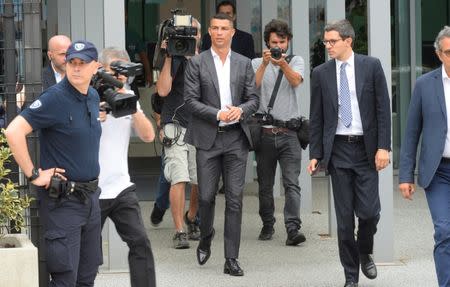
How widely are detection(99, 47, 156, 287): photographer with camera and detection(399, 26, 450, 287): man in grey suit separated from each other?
176cm

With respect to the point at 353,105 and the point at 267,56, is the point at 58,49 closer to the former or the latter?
the point at 353,105

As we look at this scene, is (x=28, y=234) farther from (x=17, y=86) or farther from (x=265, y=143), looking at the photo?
(x=265, y=143)

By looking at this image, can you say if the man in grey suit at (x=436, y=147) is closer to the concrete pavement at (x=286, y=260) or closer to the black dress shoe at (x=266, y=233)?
the concrete pavement at (x=286, y=260)

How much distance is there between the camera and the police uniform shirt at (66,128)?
6934 millimetres

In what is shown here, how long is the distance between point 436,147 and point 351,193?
115 centimetres

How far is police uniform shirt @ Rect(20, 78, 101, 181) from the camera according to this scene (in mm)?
6934

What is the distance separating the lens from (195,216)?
11.5 meters

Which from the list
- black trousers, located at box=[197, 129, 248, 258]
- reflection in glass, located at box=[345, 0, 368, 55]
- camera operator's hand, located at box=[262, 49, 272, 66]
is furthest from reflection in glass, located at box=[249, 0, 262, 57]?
black trousers, located at box=[197, 129, 248, 258]

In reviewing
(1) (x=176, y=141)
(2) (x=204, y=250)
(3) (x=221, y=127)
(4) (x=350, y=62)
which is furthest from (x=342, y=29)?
(1) (x=176, y=141)

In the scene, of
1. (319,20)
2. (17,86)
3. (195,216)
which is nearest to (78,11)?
(195,216)

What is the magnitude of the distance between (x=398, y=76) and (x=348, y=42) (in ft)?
24.5

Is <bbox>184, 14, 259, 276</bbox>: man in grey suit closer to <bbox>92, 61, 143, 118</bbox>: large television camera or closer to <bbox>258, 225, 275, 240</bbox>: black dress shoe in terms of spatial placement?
<bbox>258, 225, 275, 240</bbox>: black dress shoe

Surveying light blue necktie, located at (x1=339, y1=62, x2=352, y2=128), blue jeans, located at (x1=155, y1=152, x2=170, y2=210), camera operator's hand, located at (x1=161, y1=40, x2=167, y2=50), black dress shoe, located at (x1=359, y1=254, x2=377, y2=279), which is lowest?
black dress shoe, located at (x1=359, y1=254, x2=377, y2=279)

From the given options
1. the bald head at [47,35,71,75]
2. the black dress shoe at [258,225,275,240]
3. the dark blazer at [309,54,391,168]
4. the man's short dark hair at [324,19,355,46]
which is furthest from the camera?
the black dress shoe at [258,225,275,240]
